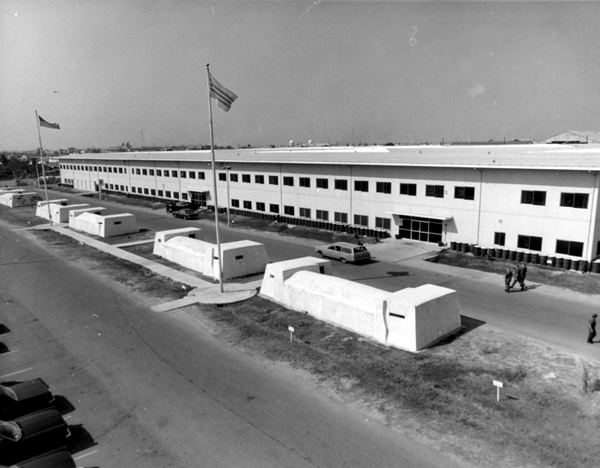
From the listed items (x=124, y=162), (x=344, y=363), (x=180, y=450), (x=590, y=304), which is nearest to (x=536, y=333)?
(x=590, y=304)

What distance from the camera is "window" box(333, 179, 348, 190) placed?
143 feet

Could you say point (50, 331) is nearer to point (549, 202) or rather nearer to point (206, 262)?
point (206, 262)

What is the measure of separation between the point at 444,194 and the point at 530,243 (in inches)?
295

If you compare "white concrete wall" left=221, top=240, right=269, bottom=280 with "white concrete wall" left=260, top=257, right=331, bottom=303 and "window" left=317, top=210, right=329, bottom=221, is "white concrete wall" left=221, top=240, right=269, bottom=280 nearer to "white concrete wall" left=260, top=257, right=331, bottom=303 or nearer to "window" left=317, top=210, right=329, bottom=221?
"white concrete wall" left=260, top=257, right=331, bottom=303

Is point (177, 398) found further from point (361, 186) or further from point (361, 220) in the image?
point (361, 186)

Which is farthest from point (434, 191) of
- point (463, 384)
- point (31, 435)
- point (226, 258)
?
point (31, 435)

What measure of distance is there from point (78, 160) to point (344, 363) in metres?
99.8

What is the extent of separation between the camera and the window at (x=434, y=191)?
3638cm

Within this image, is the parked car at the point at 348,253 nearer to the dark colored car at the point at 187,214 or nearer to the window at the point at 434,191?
the window at the point at 434,191

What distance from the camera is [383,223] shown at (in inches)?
1606

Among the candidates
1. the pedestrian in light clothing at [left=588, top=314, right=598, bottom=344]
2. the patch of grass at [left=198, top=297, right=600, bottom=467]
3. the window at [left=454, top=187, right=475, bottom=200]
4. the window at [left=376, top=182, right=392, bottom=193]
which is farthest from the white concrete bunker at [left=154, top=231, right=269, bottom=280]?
the pedestrian in light clothing at [left=588, top=314, right=598, bottom=344]

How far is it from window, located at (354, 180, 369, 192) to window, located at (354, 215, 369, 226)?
8.11 feet

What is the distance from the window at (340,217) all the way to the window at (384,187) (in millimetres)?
4544

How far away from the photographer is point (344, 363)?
17.1 meters
